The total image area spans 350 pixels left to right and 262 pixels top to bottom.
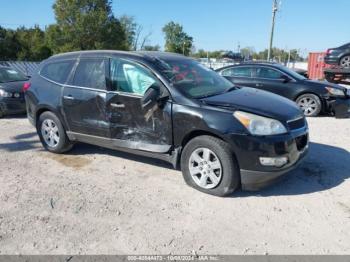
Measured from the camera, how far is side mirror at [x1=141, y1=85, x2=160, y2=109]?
431 centimetres

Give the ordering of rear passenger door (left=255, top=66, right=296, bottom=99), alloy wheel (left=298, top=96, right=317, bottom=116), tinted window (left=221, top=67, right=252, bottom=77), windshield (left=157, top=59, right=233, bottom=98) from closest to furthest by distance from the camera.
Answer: windshield (left=157, top=59, right=233, bottom=98)
alloy wheel (left=298, top=96, right=317, bottom=116)
rear passenger door (left=255, top=66, right=296, bottom=99)
tinted window (left=221, top=67, right=252, bottom=77)

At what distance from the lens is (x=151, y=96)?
170 inches

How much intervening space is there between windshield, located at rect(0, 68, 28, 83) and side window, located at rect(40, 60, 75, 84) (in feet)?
14.7

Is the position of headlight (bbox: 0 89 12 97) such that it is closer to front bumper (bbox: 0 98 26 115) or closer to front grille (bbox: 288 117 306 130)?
front bumper (bbox: 0 98 26 115)

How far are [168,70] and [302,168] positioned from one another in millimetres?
2465

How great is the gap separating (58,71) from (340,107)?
7.19 meters

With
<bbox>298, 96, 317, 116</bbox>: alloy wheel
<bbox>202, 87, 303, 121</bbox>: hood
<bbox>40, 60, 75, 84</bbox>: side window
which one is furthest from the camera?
<bbox>298, 96, 317, 116</bbox>: alloy wheel

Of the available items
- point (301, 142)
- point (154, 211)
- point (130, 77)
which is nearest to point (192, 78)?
point (130, 77)

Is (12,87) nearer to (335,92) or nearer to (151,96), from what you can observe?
(151,96)

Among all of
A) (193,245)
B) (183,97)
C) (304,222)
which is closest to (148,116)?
(183,97)

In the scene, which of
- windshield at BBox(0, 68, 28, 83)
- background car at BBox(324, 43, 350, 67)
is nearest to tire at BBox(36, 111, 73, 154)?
windshield at BBox(0, 68, 28, 83)

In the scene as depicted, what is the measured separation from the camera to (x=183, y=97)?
426cm

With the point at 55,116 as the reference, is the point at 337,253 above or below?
below

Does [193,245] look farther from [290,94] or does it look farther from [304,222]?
[290,94]
